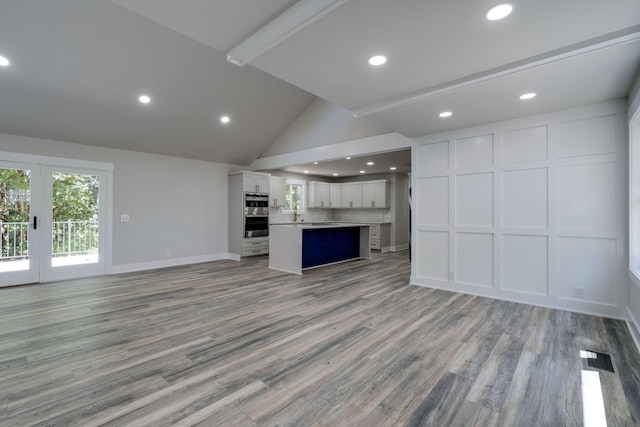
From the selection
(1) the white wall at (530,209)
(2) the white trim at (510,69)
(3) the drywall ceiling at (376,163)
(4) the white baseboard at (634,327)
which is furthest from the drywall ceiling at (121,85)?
(4) the white baseboard at (634,327)

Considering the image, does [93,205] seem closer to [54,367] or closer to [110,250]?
[110,250]

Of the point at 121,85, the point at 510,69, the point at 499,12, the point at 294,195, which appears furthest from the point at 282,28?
the point at 294,195

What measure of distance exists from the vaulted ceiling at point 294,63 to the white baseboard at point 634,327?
234cm

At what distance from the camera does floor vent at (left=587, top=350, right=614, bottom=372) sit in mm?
2306

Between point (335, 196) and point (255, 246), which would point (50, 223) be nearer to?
point (255, 246)

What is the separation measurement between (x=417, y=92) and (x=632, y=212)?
2562 mm

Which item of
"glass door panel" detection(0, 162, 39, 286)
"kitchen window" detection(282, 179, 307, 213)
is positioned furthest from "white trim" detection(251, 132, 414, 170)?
"glass door panel" detection(0, 162, 39, 286)

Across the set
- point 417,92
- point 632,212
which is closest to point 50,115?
point 417,92

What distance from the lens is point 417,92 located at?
310cm

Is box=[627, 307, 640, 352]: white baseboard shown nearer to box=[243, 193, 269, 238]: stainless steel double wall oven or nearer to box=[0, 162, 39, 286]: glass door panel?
box=[243, 193, 269, 238]: stainless steel double wall oven

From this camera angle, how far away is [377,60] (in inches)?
96.9

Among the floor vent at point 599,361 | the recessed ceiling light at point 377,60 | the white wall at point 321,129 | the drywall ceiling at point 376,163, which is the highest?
the white wall at point 321,129

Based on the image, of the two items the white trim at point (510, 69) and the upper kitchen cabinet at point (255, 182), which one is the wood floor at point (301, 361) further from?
the upper kitchen cabinet at point (255, 182)

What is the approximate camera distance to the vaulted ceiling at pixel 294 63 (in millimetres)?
1916
